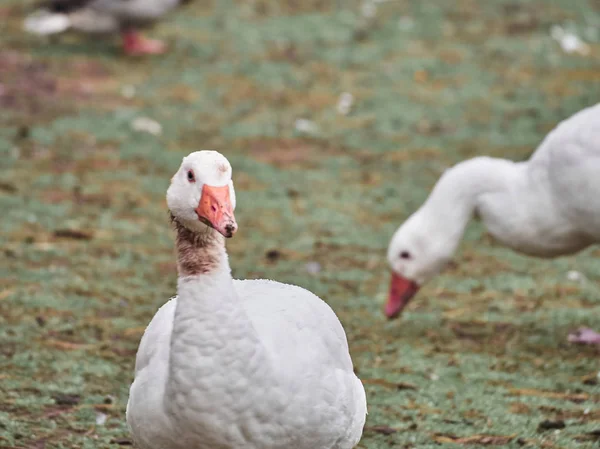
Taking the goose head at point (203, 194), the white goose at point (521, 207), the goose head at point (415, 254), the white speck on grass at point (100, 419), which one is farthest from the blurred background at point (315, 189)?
the goose head at point (203, 194)

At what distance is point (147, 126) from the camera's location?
8.69 m

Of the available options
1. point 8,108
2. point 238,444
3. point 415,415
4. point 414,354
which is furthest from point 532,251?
point 8,108

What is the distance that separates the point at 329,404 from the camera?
328cm

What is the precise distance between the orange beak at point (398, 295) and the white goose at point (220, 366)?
231 cm

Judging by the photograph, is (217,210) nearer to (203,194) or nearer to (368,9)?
(203,194)

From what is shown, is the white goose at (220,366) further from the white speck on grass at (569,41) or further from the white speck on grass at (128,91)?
the white speck on grass at (569,41)

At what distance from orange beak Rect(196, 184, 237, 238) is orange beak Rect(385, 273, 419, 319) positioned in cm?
269

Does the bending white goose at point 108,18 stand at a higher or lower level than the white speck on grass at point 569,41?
lower

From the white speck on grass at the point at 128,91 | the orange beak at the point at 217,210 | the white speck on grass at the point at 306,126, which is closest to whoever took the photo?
the orange beak at the point at 217,210

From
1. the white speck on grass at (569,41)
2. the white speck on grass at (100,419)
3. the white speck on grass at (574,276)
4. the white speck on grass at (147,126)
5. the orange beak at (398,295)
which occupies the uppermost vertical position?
the white speck on grass at (100,419)

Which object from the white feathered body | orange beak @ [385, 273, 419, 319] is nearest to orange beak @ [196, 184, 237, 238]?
the white feathered body

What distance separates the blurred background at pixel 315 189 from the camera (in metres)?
4.69

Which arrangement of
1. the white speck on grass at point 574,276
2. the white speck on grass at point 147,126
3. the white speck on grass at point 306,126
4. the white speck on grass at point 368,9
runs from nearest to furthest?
the white speck on grass at point 574,276 < the white speck on grass at point 147,126 < the white speck on grass at point 306,126 < the white speck on grass at point 368,9

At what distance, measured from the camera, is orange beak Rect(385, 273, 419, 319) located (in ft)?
18.7
